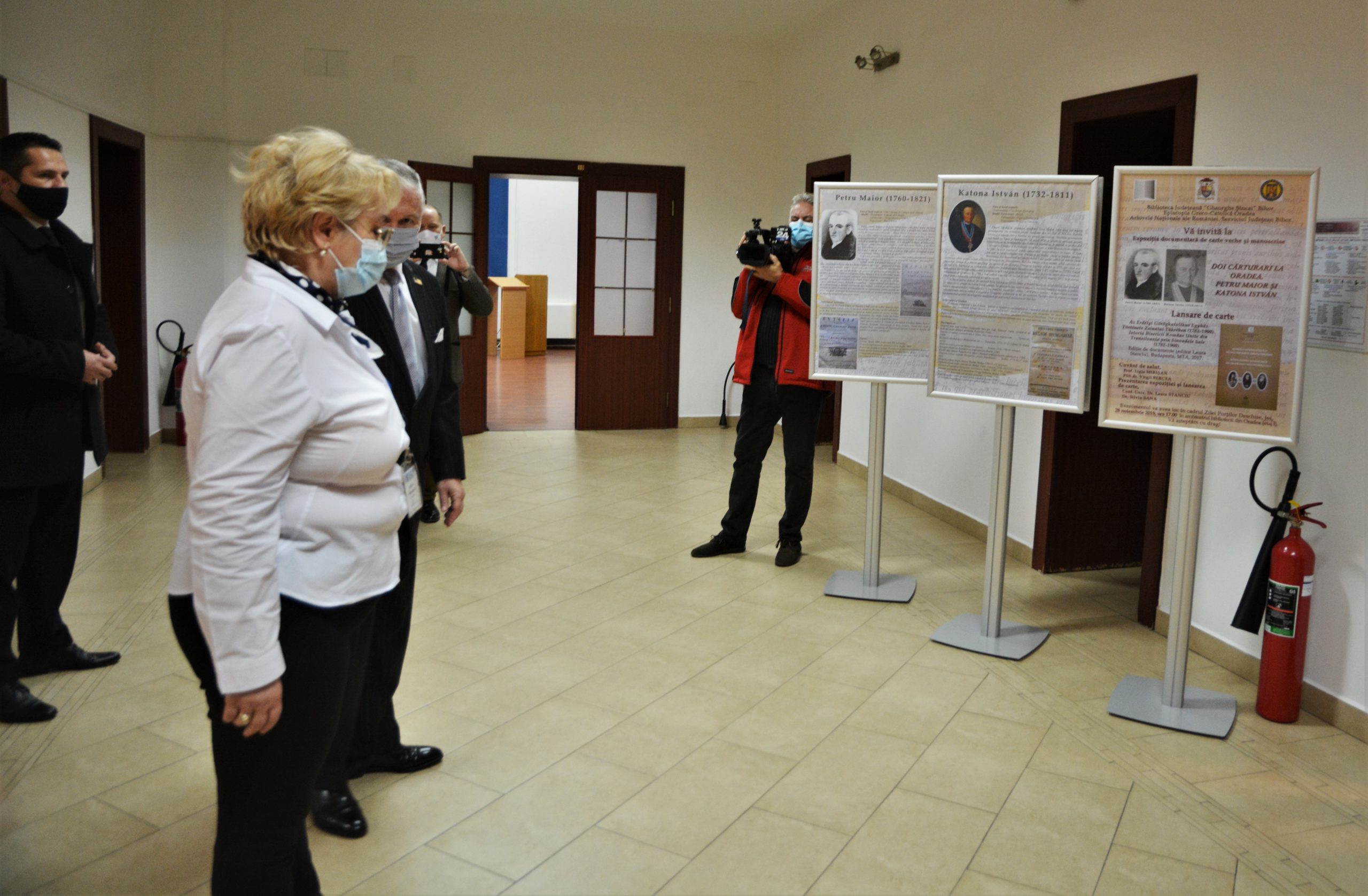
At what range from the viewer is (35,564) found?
354 cm

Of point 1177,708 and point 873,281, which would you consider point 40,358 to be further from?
point 1177,708

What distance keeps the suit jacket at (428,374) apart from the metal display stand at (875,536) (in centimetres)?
234

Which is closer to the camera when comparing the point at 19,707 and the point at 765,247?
the point at 19,707

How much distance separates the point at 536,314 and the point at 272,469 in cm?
1555

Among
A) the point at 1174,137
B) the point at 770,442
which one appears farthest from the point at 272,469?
the point at 1174,137

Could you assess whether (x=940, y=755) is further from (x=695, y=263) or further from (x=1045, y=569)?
(x=695, y=263)

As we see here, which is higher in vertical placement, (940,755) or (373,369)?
(373,369)

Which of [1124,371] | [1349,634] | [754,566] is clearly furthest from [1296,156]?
[754,566]

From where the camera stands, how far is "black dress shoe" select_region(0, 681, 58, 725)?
10.8 feet

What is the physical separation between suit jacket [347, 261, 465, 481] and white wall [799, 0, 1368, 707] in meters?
2.88

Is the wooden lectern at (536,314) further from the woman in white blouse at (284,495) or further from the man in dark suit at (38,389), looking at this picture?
the woman in white blouse at (284,495)

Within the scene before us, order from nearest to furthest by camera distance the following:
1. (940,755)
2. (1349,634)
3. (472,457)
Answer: (940,755) < (1349,634) < (472,457)

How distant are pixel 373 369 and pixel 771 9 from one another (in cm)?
746

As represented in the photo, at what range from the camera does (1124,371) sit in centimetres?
371
